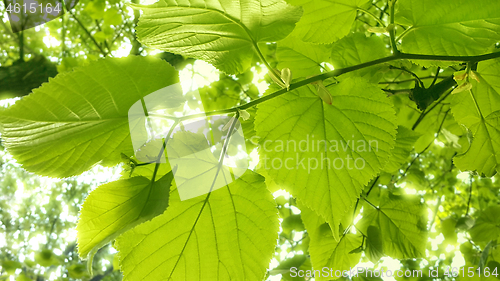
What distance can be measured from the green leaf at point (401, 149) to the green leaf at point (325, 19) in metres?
0.30

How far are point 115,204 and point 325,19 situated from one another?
1.06 ft

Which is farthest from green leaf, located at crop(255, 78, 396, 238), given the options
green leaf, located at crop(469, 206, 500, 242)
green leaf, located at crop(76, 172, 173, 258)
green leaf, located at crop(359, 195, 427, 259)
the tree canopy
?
green leaf, located at crop(469, 206, 500, 242)

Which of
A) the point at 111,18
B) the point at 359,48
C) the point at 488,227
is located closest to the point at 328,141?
the point at 359,48

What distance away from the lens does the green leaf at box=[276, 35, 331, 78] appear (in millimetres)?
513

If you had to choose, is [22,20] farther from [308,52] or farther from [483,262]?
[483,262]

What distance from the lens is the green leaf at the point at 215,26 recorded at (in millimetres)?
276

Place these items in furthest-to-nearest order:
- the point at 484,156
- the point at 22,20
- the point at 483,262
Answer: the point at 22,20
the point at 483,262
the point at 484,156

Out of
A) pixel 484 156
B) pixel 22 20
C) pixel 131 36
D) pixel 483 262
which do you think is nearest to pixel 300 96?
pixel 484 156

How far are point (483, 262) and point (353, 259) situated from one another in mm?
438

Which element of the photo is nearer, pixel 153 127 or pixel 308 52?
pixel 153 127

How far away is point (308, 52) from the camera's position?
521 mm

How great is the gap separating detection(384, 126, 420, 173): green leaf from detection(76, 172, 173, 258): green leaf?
1.48 ft

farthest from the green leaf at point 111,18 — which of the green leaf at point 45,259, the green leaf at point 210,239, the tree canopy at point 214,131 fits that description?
the green leaf at point 210,239

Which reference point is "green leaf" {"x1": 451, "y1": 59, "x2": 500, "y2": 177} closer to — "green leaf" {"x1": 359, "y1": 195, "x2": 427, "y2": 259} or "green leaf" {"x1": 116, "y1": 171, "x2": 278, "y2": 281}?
"green leaf" {"x1": 359, "y1": 195, "x2": 427, "y2": 259}
